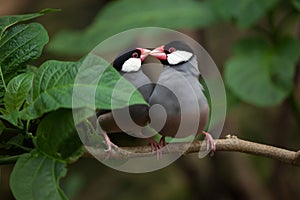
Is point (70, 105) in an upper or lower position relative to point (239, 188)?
upper

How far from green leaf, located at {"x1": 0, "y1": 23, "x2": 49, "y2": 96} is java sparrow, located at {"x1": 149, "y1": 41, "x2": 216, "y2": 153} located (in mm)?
115

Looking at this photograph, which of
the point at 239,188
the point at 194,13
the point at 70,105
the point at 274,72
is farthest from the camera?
the point at 239,188

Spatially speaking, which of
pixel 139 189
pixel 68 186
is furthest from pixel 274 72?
pixel 139 189

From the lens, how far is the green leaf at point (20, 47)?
600mm

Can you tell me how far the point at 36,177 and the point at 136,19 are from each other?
1.10m

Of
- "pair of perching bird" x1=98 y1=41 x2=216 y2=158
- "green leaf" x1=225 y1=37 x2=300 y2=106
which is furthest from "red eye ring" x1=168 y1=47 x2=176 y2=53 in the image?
"green leaf" x1=225 y1=37 x2=300 y2=106

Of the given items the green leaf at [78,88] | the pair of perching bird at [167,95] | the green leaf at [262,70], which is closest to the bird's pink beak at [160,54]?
the pair of perching bird at [167,95]

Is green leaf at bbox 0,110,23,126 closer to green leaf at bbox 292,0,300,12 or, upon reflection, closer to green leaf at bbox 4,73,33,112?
green leaf at bbox 4,73,33,112

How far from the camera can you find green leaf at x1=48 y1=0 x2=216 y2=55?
156 cm

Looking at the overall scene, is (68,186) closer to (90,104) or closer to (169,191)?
(169,191)

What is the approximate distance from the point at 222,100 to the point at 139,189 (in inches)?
41.5

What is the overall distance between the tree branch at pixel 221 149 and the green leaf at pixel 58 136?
6 centimetres

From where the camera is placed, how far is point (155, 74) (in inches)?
28.2

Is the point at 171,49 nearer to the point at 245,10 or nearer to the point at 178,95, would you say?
the point at 178,95
